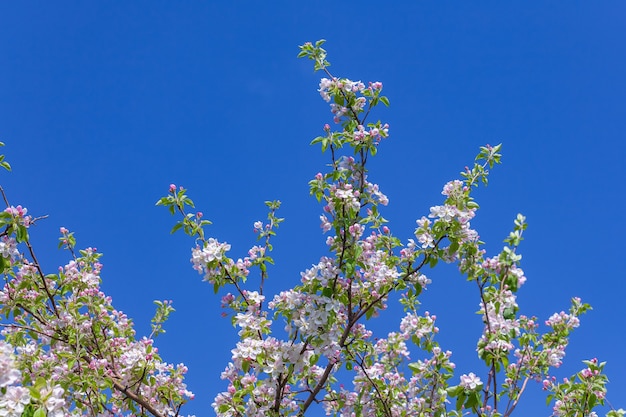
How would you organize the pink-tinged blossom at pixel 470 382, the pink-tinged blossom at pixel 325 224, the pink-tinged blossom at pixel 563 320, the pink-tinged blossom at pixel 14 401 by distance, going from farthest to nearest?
the pink-tinged blossom at pixel 563 320
the pink-tinged blossom at pixel 325 224
the pink-tinged blossom at pixel 470 382
the pink-tinged blossom at pixel 14 401

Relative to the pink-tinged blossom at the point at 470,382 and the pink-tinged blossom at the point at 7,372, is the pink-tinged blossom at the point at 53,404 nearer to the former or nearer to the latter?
the pink-tinged blossom at the point at 7,372

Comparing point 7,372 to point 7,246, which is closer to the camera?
point 7,372

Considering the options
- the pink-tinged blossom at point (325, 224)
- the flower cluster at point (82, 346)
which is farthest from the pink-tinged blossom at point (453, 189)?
the flower cluster at point (82, 346)

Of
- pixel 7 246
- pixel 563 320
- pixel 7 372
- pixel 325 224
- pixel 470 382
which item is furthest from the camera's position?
pixel 563 320

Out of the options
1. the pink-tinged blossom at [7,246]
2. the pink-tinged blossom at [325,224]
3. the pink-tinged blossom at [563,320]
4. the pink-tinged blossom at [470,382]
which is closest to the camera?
the pink-tinged blossom at [470,382]

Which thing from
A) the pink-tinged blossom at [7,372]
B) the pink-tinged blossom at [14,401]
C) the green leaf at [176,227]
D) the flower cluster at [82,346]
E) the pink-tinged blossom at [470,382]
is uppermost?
the green leaf at [176,227]

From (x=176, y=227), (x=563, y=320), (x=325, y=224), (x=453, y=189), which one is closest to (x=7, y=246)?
(x=176, y=227)

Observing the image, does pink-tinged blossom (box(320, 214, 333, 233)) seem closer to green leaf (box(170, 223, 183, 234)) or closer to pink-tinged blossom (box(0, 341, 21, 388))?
green leaf (box(170, 223, 183, 234))

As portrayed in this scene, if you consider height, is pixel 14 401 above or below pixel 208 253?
below

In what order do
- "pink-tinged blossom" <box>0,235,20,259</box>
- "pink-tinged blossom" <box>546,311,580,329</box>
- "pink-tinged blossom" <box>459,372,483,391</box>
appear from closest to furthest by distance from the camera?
1. "pink-tinged blossom" <box>459,372,483,391</box>
2. "pink-tinged blossom" <box>0,235,20,259</box>
3. "pink-tinged blossom" <box>546,311,580,329</box>

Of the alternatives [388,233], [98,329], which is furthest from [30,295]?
[388,233]

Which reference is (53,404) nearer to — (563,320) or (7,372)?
(7,372)

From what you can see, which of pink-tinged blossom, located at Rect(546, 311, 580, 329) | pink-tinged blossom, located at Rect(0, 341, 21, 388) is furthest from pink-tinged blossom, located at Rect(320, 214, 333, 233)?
pink-tinged blossom, located at Rect(0, 341, 21, 388)

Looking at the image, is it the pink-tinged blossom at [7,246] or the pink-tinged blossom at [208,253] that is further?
the pink-tinged blossom at [208,253]
